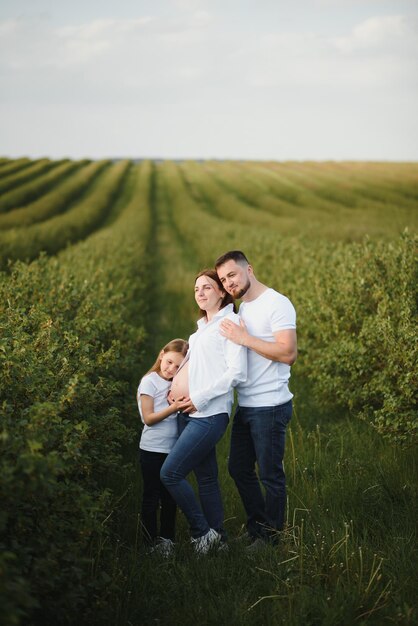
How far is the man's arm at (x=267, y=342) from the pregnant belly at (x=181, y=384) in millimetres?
443

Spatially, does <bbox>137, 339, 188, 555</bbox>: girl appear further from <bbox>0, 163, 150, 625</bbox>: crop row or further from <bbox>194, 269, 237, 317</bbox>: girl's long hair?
<bbox>194, 269, 237, 317</bbox>: girl's long hair

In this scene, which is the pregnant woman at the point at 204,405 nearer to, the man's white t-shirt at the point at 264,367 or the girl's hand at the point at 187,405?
the girl's hand at the point at 187,405

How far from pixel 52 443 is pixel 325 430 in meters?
3.90

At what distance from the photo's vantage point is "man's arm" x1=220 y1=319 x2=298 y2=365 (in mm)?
3721

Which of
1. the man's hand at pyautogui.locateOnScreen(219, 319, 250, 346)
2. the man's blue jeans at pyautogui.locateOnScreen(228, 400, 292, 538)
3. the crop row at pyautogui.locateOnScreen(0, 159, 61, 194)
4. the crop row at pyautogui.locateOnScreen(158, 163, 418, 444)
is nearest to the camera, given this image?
the man's hand at pyautogui.locateOnScreen(219, 319, 250, 346)

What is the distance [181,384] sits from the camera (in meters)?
3.99

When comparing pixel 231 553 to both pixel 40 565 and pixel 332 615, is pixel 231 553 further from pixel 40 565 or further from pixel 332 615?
pixel 40 565

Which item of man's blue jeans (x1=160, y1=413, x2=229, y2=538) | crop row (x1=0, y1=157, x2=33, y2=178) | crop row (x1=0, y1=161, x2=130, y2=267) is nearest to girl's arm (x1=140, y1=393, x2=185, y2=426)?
man's blue jeans (x1=160, y1=413, x2=229, y2=538)

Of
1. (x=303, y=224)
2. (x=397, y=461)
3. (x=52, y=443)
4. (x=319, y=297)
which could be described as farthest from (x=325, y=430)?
(x=303, y=224)

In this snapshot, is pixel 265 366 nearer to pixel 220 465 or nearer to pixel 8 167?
pixel 220 465

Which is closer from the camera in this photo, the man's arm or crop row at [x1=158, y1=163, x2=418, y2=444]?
the man's arm

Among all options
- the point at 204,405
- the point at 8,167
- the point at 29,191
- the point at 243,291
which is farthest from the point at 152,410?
the point at 8,167

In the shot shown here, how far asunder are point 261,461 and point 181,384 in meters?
0.74

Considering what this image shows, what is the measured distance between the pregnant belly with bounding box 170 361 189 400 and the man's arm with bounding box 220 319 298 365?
1.45 feet
